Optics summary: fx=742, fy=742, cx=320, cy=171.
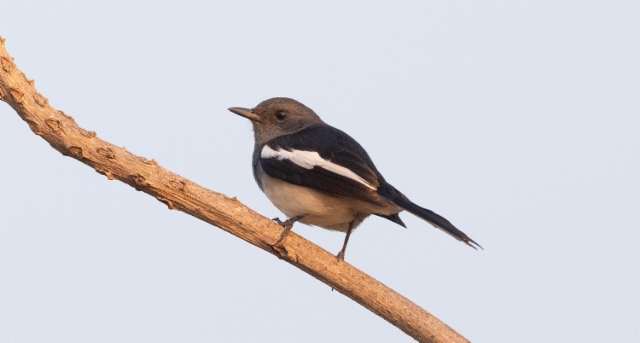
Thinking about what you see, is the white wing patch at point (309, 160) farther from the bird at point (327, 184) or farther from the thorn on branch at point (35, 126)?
the thorn on branch at point (35, 126)

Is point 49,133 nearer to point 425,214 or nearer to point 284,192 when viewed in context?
point 284,192

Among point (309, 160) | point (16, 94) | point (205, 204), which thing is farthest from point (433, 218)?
point (16, 94)

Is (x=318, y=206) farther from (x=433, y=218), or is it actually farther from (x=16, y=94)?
(x=16, y=94)

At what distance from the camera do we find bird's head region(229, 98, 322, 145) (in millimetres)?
7602

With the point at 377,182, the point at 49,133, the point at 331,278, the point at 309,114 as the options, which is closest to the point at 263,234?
the point at 331,278

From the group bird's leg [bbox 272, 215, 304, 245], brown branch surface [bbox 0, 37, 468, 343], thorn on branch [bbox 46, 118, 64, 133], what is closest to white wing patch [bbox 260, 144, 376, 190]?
bird's leg [bbox 272, 215, 304, 245]

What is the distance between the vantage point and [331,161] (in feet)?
20.2

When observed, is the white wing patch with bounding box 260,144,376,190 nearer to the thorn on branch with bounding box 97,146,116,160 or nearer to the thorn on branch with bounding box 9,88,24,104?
the thorn on branch with bounding box 97,146,116,160

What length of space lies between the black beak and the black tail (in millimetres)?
2267

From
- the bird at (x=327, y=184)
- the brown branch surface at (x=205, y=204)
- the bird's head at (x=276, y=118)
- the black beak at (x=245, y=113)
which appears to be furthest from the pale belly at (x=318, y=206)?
the black beak at (x=245, y=113)

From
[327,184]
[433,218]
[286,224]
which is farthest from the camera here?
[327,184]

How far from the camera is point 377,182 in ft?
19.6

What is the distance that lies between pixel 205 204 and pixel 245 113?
2682 mm

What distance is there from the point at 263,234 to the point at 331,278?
2.05 ft
